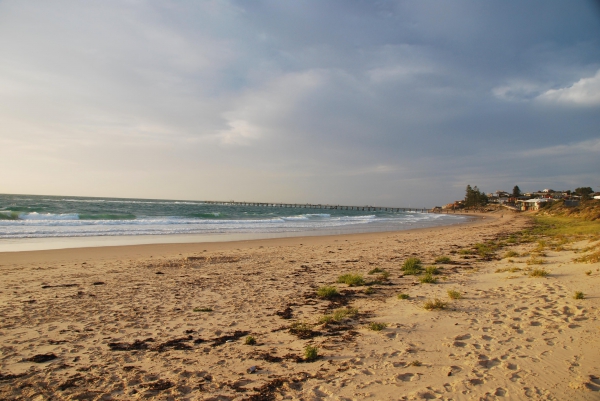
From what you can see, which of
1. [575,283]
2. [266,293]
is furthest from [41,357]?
[575,283]

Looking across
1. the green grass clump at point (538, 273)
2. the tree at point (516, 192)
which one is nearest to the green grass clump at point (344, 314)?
the green grass clump at point (538, 273)

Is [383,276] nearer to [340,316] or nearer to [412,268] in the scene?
[412,268]

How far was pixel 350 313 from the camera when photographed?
625 centimetres

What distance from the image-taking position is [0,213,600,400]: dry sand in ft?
12.4

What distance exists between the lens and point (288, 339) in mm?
5207

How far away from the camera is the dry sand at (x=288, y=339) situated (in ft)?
12.4

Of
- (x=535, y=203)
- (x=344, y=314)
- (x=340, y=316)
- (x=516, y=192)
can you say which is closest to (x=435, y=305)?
(x=344, y=314)

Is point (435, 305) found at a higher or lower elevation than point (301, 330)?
higher

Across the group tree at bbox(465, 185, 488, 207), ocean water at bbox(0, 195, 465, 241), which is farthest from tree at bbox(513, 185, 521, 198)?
ocean water at bbox(0, 195, 465, 241)

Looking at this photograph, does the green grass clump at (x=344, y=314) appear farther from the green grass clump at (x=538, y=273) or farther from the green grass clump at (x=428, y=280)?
the green grass clump at (x=538, y=273)

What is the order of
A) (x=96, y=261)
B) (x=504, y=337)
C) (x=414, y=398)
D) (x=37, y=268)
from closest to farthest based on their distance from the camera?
1. (x=414, y=398)
2. (x=504, y=337)
3. (x=37, y=268)
4. (x=96, y=261)

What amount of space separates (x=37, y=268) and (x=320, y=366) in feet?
35.7

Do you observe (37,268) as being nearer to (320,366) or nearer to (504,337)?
(320,366)

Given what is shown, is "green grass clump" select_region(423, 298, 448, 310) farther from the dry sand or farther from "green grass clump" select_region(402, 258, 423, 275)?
"green grass clump" select_region(402, 258, 423, 275)
